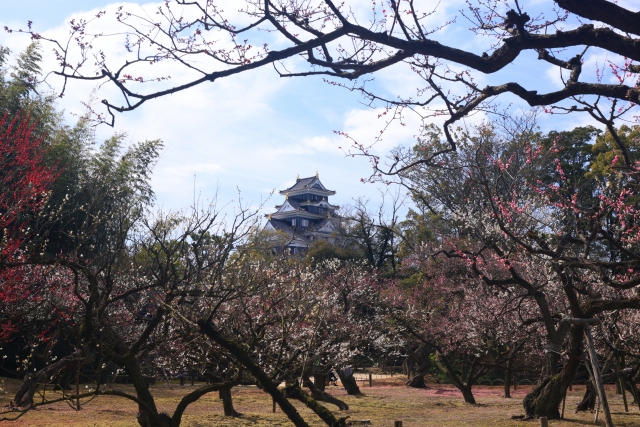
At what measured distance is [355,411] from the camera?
13836 millimetres

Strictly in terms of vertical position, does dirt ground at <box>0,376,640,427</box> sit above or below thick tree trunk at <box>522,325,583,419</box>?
below

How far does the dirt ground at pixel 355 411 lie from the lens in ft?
36.6

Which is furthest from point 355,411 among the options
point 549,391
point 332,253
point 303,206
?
point 303,206

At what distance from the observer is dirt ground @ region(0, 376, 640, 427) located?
36.6 feet

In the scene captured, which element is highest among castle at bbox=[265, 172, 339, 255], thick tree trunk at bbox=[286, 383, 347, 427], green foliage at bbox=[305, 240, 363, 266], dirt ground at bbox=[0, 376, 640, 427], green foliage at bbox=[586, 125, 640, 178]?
castle at bbox=[265, 172, 339, 255]

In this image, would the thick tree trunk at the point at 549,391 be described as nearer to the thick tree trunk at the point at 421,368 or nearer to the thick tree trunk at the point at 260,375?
the thick tree trunk at the point at 260,375

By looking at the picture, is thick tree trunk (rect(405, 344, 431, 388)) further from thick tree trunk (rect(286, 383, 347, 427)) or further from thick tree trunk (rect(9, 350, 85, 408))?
thick tree trunk (rect(286, 383, 347, 427))

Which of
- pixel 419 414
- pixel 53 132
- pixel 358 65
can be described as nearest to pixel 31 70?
pixel 53 132

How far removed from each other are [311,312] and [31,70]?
11.3 metres

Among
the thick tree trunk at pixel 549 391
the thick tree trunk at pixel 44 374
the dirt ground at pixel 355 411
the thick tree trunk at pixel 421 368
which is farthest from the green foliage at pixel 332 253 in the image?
the thick tree trunk at pixel 44 374

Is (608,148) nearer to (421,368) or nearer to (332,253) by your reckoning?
(421,368)

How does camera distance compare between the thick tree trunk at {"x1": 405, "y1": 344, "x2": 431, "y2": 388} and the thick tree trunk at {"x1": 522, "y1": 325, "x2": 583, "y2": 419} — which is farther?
the thick tree trunk at {"x1": 405, "y1": 344, "x2": 431, "y2": 388}

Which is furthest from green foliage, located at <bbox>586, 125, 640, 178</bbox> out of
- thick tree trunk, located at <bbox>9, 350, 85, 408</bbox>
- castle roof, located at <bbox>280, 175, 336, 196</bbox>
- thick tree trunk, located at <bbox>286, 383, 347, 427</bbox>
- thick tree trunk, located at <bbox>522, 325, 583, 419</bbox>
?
castle roof, located at <bbox>280, 175, 336, 196</bbox>

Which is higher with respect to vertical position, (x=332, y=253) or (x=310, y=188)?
(x=310, y=188)
